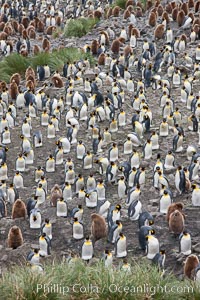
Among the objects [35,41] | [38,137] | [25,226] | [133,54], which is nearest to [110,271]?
[25,226]

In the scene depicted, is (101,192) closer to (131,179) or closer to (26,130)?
(131,179)

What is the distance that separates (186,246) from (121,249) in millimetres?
1038

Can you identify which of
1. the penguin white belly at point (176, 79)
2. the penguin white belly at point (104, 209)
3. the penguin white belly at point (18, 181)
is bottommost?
the penguin white belly at point (18, 181)

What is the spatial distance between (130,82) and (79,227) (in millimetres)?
7976

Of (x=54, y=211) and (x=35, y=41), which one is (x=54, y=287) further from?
(x=35, y=41)

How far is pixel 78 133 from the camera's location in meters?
17.1

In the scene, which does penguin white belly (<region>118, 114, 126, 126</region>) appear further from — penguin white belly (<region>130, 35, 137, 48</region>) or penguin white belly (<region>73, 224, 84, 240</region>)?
penguin white belly (<region>130, 35, 137, 48</region>)

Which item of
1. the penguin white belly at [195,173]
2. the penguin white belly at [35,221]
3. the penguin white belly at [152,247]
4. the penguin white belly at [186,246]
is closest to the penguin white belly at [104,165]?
the penguin white belly at [195,173]

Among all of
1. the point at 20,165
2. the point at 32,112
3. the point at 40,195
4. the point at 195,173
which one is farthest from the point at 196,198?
the point at 32,112

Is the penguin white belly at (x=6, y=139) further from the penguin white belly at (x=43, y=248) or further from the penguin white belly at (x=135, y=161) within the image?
the penguin white belly at (x=43, y=248)

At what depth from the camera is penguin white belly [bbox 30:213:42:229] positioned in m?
12.8

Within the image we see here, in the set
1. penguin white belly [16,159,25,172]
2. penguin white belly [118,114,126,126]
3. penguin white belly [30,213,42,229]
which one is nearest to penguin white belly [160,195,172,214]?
penguin white belly [30,213,42,229]

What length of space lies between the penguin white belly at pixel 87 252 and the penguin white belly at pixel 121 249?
0.44m

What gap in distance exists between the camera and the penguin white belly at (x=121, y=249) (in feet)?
37.3
